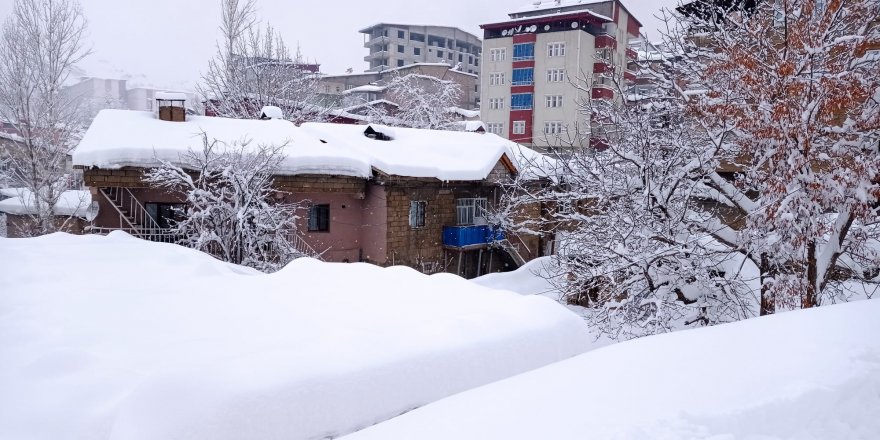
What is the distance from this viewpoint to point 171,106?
1780 centimetres

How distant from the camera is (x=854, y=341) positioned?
3.91 m

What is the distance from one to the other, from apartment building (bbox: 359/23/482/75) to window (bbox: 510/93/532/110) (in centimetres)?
2229

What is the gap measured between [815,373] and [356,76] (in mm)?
57734

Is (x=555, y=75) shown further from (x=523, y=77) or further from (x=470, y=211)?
(x=470, y=211)

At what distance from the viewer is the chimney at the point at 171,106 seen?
17734 mm

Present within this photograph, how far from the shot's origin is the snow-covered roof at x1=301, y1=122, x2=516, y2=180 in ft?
60.0

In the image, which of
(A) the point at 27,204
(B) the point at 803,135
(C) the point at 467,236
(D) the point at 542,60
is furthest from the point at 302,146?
(D) the point at 542,60

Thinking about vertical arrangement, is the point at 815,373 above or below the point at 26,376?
above

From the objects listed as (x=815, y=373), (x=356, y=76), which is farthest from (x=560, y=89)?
(x=815, y=373)

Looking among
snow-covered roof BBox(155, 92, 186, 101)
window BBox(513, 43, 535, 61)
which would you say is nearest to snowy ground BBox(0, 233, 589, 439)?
snow-covered roof BBox(155, 92, 186, 101)

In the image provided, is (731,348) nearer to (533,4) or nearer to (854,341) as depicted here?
(854,341)

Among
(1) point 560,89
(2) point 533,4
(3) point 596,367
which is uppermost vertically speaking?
(2) point 533,4

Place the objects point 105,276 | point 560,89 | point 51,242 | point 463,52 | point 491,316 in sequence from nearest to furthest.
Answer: point 491,316
point 105,276
point 51,242
point 560,89
point 463,52

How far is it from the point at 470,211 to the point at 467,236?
1.61 m
